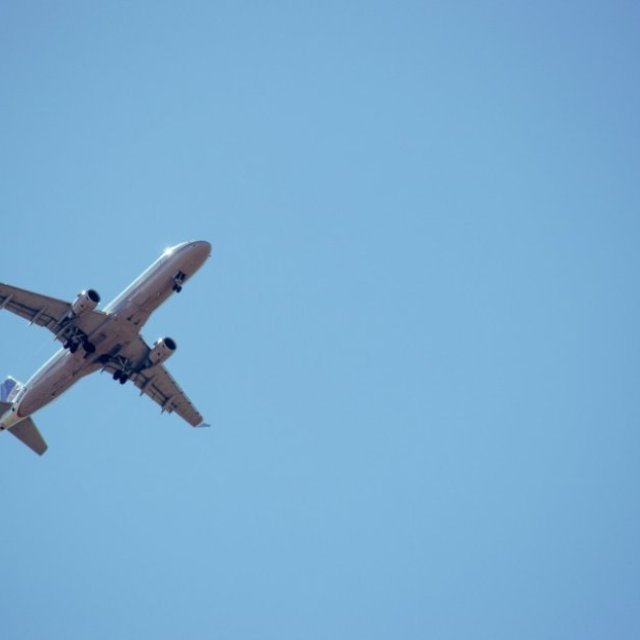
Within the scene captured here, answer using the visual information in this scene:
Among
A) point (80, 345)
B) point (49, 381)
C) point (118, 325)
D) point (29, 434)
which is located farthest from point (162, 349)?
point (29, 434)

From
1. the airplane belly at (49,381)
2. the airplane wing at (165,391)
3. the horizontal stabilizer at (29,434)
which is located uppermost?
the airplane wing at (165,391)

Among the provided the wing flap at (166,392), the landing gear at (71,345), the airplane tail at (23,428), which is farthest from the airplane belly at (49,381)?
the wing flap at (166,392)

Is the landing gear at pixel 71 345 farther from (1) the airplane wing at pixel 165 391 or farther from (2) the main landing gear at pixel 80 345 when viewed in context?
(1) the airplane wing at pixel 165 391

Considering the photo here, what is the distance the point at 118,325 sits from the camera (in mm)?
61844

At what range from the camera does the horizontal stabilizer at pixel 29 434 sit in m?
66.6

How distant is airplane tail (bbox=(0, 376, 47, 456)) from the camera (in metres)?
64.9

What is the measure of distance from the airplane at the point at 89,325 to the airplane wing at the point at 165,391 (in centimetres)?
248

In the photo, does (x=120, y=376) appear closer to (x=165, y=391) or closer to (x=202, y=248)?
(x=165, y=391)

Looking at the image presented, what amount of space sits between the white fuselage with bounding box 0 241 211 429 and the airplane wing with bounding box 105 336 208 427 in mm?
4103

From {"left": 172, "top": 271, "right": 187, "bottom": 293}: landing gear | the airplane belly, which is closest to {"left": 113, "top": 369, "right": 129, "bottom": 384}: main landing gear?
the airplane belly

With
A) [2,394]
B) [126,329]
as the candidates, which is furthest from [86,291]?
[2,394]

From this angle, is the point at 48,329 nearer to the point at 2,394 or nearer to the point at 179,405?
the point at 2,394

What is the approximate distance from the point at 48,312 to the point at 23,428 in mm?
9525

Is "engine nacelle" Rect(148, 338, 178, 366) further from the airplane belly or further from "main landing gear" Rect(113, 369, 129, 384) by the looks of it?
the airplane belly
